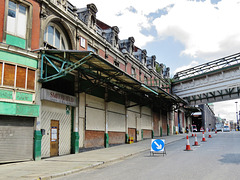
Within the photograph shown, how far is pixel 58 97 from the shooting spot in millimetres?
15383

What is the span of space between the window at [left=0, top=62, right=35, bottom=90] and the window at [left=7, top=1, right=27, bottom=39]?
1.90 meters

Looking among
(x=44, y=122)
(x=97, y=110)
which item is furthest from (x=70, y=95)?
(x=97, y=110)

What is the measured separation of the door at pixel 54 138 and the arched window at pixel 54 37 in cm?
486

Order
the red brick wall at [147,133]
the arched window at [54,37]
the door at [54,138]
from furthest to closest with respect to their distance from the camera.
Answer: the red brick wall at [147,133], the arched window at [54,37], the door at [54,138]

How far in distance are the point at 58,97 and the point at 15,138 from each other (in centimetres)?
376

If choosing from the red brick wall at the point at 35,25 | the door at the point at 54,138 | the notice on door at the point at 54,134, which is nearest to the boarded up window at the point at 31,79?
the red brick wall at the point at 35,25

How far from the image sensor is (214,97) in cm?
3947

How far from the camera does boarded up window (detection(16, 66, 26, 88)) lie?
501 inches

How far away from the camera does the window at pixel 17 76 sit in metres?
12.1

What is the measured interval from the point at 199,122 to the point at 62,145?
6108 centimetres

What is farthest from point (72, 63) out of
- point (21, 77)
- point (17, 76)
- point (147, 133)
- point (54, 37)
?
point (147, 133)

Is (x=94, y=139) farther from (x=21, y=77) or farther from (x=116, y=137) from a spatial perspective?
(x=21, y=77)

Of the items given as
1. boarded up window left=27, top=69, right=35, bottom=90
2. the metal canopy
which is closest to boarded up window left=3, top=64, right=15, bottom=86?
boarded up window left=27, top=69, right=35, bottom=90

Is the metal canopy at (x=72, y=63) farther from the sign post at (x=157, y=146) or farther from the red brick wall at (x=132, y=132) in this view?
the red brick wall at (x=132, y=132)
